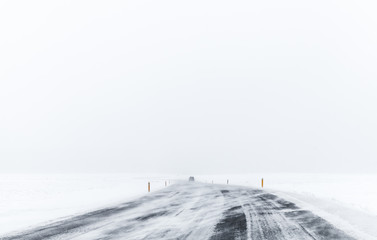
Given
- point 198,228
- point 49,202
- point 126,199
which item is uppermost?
point 198,228

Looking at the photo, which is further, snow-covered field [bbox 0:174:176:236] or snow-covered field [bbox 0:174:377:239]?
snow-covered field [bbox 0:174:176:236]

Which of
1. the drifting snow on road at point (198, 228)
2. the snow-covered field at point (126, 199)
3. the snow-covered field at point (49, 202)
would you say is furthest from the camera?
the snow-covered field at point (49, 202)

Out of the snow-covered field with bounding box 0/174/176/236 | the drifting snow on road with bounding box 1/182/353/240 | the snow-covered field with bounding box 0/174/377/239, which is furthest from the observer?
the snow-covered field with bounding box 0/174/176/236

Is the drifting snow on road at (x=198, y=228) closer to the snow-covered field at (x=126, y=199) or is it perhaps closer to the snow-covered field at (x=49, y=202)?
the snow-covered field at (x=126, y=199)

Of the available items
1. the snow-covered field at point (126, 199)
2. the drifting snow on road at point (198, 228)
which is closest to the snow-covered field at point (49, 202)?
the snow-covered field at point (126, 199)

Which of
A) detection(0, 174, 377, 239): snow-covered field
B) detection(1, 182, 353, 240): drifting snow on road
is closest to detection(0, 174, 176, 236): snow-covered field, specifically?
detection(0, 174, 377, 239): snow-covered field

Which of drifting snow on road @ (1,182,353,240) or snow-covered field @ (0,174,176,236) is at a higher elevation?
drifting snow on road @ (1,182,353,240)

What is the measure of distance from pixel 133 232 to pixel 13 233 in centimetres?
321

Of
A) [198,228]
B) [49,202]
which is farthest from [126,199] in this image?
[198,228]

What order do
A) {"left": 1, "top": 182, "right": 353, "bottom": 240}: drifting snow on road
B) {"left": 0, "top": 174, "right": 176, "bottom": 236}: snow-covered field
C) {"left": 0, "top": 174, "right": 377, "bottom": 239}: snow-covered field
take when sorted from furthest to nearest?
{"left": 0, "top": 174, "right": 176, "bottom": 236}: snow-covered field < {"left": 0, "top": 174, "right": 377, "bottom": 239}: snow-covered field < {"left": 1, "top": 182, "right": 353, "bottom": 240}: drifting snow on road

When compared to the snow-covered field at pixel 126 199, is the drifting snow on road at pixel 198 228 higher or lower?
higher

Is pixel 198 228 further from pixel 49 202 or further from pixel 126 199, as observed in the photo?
pixel 49 202

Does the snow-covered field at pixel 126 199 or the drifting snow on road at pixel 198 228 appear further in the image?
the snow-covered field at pixel 126 199

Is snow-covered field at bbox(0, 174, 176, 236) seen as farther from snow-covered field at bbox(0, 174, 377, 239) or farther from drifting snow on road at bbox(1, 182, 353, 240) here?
drifting snow on road at bbox(1, 182, 353, 240)
